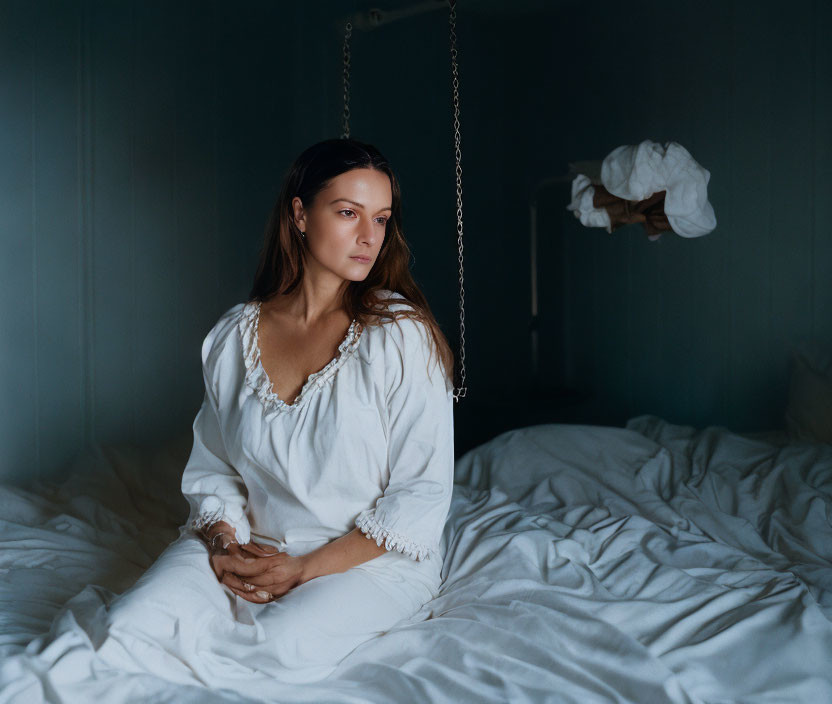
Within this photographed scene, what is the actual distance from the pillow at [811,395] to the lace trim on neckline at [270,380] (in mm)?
1750

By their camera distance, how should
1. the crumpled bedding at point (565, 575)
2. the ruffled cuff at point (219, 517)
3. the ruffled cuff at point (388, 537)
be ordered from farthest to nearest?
the ruffled cuff at point (219, 517), the ruffled cuff at point (388, 537), the crumpled bedding at point (565, 575)

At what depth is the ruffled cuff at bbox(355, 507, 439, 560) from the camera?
4.50 feet

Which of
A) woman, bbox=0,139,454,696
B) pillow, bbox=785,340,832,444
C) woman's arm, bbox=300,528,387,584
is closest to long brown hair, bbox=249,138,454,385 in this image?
woman, bbox=0,139,454,696

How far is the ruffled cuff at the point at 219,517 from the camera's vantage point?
58.2 inches

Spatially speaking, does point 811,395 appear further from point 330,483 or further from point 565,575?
point 330,483

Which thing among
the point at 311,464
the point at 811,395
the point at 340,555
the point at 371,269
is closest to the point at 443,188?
the point at 811,395

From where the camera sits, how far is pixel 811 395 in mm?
2648

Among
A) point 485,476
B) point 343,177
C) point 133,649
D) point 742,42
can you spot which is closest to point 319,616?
point 133,649

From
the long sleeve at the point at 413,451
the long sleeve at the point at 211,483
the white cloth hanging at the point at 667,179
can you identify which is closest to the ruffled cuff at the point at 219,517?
the long sleeve at the point at 211,483

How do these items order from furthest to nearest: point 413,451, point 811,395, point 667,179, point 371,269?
point 811,395 → point 667,179 → point 371,269 → point 413,451

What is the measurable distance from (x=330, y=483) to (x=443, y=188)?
2.50m

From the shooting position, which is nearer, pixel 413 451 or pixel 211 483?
pixel 413 451

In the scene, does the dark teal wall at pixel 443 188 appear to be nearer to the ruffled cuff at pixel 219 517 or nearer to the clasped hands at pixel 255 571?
the ruffled cuff at pixel 219 517

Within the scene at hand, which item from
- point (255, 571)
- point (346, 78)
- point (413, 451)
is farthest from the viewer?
point (346, 78)
